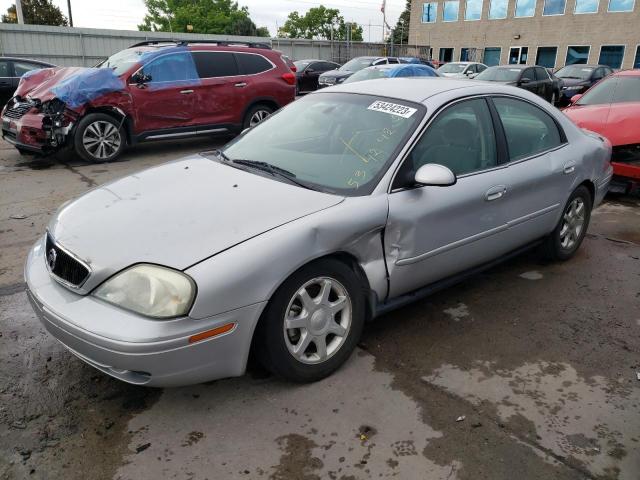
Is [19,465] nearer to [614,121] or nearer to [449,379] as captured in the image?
[449,379]

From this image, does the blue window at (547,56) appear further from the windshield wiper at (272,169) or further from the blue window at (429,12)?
the windshield wiper at (272,169)

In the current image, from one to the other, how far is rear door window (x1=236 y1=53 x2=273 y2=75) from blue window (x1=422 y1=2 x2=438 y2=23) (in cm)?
3757

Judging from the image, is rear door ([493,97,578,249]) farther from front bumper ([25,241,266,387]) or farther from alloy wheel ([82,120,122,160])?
alloy wheel ([82,120,122,160])

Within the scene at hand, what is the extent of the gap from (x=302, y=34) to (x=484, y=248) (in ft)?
312

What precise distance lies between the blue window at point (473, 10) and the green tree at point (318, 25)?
5047 cm

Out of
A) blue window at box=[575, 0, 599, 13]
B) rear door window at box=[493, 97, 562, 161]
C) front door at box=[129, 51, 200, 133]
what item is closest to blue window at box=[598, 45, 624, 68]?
blue window at box=[575, 0, 599, 13]

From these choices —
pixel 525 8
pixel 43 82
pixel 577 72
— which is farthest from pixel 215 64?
pixel 525 8

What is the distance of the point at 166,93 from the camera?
27.9 feet

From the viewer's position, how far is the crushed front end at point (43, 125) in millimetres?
7590

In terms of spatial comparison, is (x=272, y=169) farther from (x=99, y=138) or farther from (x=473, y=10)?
(x=473, y=10)

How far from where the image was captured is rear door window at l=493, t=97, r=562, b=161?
378 cm

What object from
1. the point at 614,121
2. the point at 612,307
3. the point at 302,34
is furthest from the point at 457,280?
the point at 302,34

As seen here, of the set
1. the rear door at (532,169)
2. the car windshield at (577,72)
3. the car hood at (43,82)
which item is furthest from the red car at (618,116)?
the car windshield at (577,72)

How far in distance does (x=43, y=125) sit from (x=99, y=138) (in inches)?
30.7
